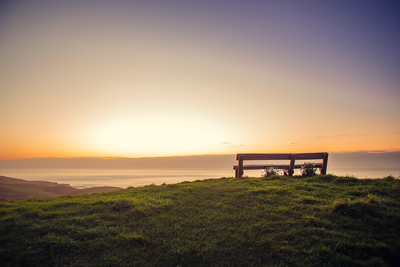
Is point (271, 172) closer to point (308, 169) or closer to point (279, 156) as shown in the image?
point (279, 156)

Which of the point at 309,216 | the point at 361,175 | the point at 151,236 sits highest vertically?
the point at 361,175

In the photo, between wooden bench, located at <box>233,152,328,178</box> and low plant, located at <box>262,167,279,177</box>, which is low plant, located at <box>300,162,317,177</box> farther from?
low plant, located at <box>262,167,279,177</box>

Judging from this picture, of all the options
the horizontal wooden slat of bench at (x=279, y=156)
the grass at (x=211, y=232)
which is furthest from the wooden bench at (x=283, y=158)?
the grass at (x=211, y=232)

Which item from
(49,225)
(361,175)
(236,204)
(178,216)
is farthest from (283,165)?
(49,225)

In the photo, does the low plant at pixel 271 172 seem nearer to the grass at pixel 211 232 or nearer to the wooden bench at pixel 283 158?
the wooden bench at pixel 283 158

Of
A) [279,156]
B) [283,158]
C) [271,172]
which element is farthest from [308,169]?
[271,172]

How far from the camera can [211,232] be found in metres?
5.31

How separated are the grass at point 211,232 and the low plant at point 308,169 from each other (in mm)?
4084

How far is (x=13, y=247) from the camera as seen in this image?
423 cm

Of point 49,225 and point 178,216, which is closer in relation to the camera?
point 49,225

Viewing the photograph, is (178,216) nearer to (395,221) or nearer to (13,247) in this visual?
(13,247)

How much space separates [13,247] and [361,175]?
14.7 metres

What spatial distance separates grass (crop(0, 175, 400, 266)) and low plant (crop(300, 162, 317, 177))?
13.4ft

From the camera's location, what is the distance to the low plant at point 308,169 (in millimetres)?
11680
